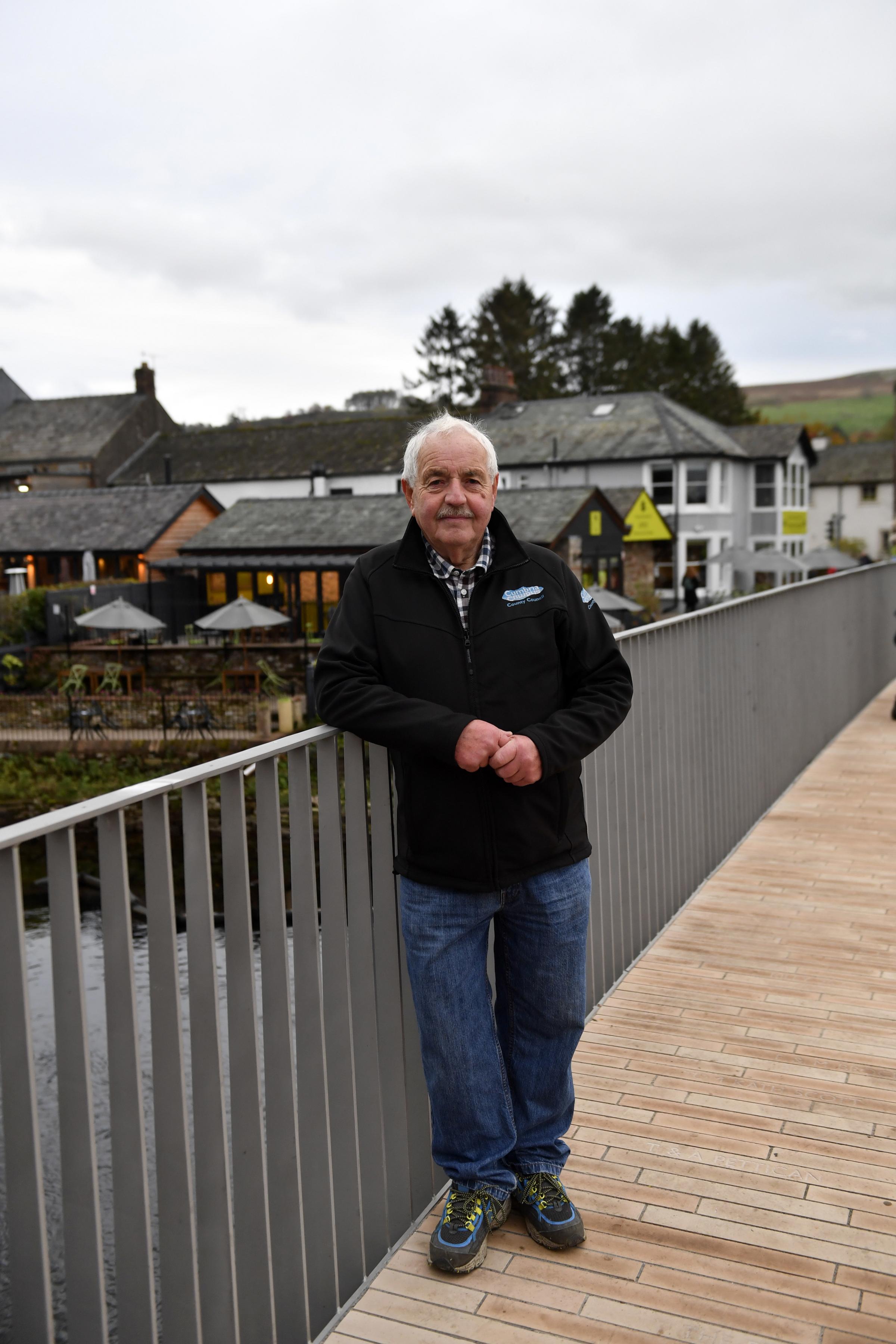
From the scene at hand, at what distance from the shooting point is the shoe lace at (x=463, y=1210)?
2.29 metres

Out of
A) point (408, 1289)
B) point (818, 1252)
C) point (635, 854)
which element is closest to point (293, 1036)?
point (408, 1289)

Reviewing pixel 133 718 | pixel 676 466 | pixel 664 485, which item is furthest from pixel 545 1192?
pixel 664 485

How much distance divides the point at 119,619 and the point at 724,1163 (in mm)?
21387

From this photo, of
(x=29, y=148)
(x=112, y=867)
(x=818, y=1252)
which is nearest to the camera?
(x=112, y=867)

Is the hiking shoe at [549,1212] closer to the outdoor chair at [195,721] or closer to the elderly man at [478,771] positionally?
the elderly man at [478,771]

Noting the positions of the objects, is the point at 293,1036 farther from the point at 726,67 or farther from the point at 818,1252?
the point at 726,67

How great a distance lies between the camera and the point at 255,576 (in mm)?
30875

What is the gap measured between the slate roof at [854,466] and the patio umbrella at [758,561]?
25619 mm

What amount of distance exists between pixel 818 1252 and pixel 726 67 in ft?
92.0

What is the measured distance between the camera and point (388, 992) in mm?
2395

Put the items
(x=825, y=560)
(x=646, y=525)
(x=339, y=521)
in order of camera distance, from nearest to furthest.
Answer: (x=339, y=521) < (x=646, y=525) < (x=825, y=560)

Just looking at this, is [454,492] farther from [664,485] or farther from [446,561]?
[664,485]

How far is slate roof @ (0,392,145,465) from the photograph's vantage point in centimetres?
4912

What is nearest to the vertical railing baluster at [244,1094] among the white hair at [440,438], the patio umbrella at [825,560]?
the white hair at [440,438]
